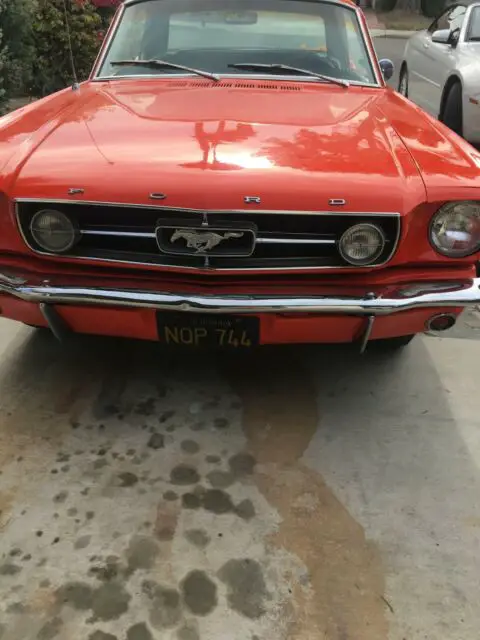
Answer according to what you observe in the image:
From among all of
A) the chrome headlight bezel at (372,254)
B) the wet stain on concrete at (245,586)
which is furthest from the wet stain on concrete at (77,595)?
the chrome headlight bezel at (372,254)

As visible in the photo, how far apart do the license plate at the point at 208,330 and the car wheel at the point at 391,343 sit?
99cm

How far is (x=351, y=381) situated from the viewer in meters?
3.15

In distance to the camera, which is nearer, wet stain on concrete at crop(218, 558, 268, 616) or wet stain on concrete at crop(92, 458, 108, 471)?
wet stain on concrete at crop(218, 558, 268, 616)

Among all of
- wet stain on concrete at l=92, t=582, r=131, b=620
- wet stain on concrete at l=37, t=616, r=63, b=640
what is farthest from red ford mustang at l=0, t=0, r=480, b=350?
wet stain on concrete at l=37, t=616, r=63, b=640

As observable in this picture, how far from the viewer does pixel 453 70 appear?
6.49m

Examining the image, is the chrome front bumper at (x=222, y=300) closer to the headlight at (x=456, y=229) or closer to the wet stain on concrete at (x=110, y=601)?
the headlight at (x=456, y=229)

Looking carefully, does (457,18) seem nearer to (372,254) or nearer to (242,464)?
(372,254)

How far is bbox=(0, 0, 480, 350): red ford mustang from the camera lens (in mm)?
2305

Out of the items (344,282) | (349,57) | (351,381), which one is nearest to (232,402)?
(351,381)

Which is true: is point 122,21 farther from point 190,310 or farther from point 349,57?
point 190,310

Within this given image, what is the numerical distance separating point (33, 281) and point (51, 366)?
2.67ft

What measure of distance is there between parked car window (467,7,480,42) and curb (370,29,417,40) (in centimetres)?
1579

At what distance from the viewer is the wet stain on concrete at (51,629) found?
5.99ft

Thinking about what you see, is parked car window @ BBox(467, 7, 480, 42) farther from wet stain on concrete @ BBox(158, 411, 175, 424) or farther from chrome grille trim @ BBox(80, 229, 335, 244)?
wet stain on concrete @ BBox(158, 411, 175, 424)
